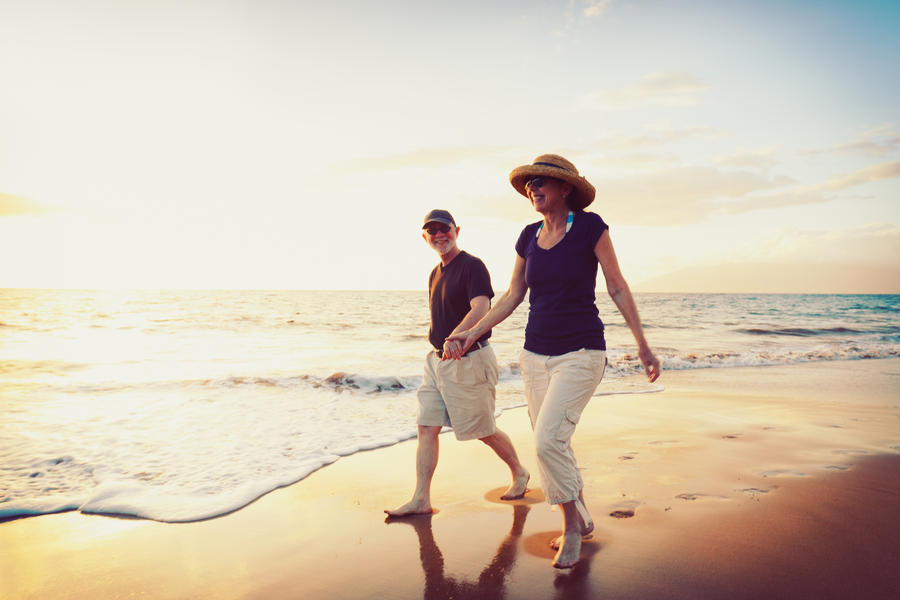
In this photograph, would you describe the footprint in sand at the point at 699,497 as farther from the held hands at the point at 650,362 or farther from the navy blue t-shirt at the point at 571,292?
the navy blue t-shirt at the point at 571,292

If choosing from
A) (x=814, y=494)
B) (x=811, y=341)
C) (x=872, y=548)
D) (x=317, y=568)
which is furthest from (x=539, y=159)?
(x=811, y=341)

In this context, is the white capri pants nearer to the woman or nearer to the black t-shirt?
the woman

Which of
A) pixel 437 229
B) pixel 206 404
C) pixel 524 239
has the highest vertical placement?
pixel 437 229

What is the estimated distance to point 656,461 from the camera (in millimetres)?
4898

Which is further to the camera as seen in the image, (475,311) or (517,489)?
(517,489)

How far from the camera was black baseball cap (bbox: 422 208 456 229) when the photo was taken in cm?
388

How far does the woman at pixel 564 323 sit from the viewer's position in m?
2.88

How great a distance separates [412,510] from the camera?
377 cm

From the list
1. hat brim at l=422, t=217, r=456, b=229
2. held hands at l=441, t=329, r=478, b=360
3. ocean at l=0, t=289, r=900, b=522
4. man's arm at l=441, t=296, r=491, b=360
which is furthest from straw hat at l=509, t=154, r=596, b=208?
ocean at l=0, t=289, r=900, b=522

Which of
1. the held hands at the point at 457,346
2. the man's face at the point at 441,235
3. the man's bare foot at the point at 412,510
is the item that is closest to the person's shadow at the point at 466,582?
the man's bare foot at the point at 412,510

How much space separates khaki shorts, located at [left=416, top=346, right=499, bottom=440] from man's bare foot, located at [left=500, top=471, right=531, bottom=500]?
0.48 m

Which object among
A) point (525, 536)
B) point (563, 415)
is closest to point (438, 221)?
point (563, 415)

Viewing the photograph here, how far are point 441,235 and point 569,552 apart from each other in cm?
223

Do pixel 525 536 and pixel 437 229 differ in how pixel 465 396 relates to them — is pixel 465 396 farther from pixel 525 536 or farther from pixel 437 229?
pixel 437 229
